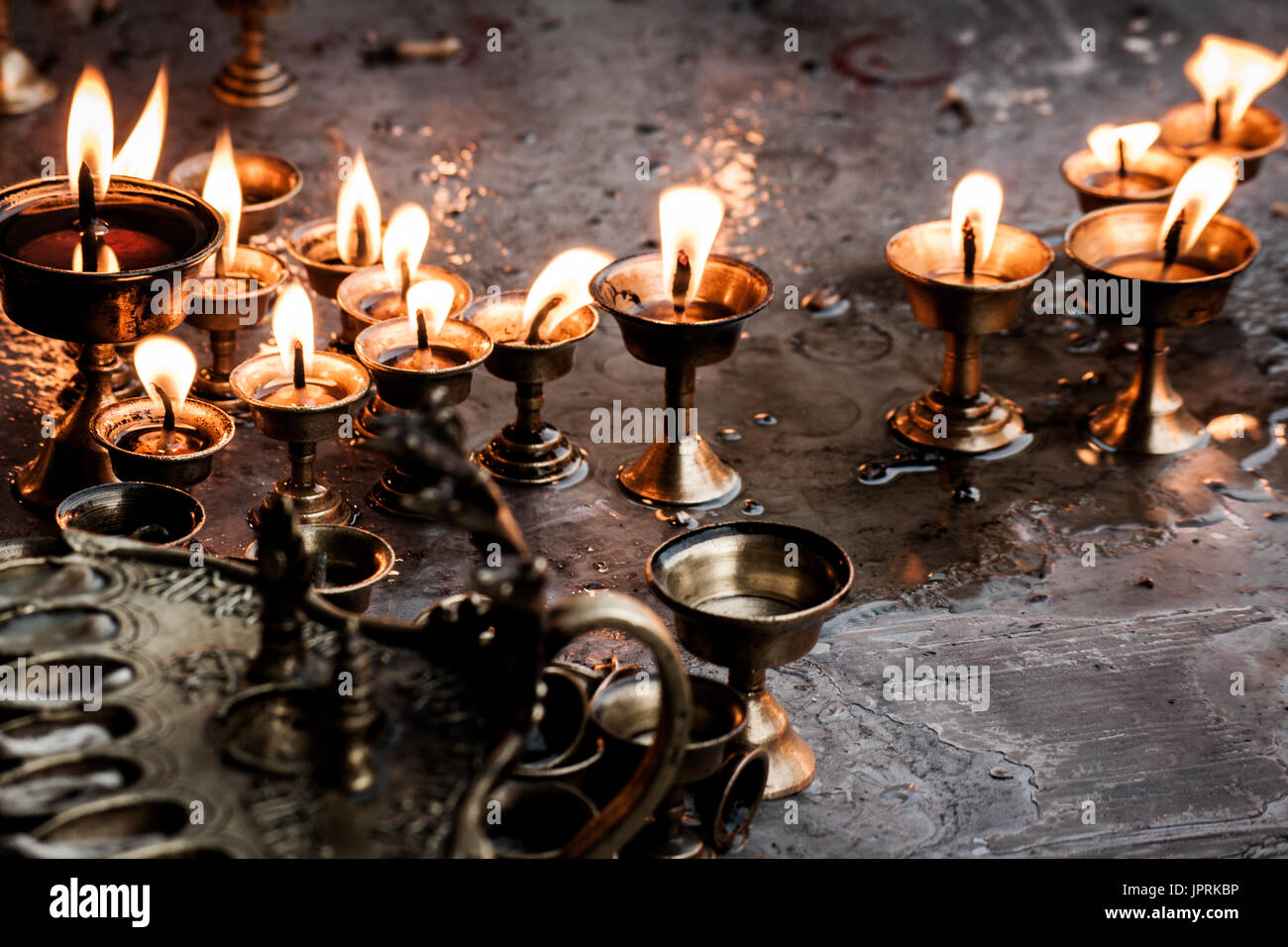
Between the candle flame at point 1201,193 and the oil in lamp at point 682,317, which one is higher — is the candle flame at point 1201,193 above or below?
above

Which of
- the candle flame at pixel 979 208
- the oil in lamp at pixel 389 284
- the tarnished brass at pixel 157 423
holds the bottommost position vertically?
the tarnished brass at pixel 157 423

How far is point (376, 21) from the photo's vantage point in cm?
625

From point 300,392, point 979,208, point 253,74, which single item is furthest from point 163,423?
point 253,74

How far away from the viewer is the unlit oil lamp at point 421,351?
340cm

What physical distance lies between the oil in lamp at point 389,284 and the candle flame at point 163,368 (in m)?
0.43

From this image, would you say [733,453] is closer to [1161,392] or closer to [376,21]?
[1161,392]

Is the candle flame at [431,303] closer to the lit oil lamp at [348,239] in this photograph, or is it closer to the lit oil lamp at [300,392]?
the lit oil lamp at [300,392]

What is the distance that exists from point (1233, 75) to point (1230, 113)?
111 millimetres

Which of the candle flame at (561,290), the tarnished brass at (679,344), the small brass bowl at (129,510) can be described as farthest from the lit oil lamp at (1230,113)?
the small brass bowl at (129,510)

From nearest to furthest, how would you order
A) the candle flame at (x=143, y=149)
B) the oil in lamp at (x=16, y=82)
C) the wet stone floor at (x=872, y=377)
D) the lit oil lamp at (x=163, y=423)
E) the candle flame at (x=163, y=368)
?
the wet stone floor at (x=872, y=377) < the lit oil lamp at (x=163, y=423) < the candle flame at (x=163, y=368) < the candle flame at (x=143, y=149) < the oil in lamp at (x=16, y=82)

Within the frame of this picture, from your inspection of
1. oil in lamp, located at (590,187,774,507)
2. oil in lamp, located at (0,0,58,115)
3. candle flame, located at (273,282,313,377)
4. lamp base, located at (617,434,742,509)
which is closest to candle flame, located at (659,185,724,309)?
oil in lamp, located at (590,187,774,507)

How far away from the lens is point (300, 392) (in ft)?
11.3

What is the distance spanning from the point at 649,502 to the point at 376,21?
10.4ft
